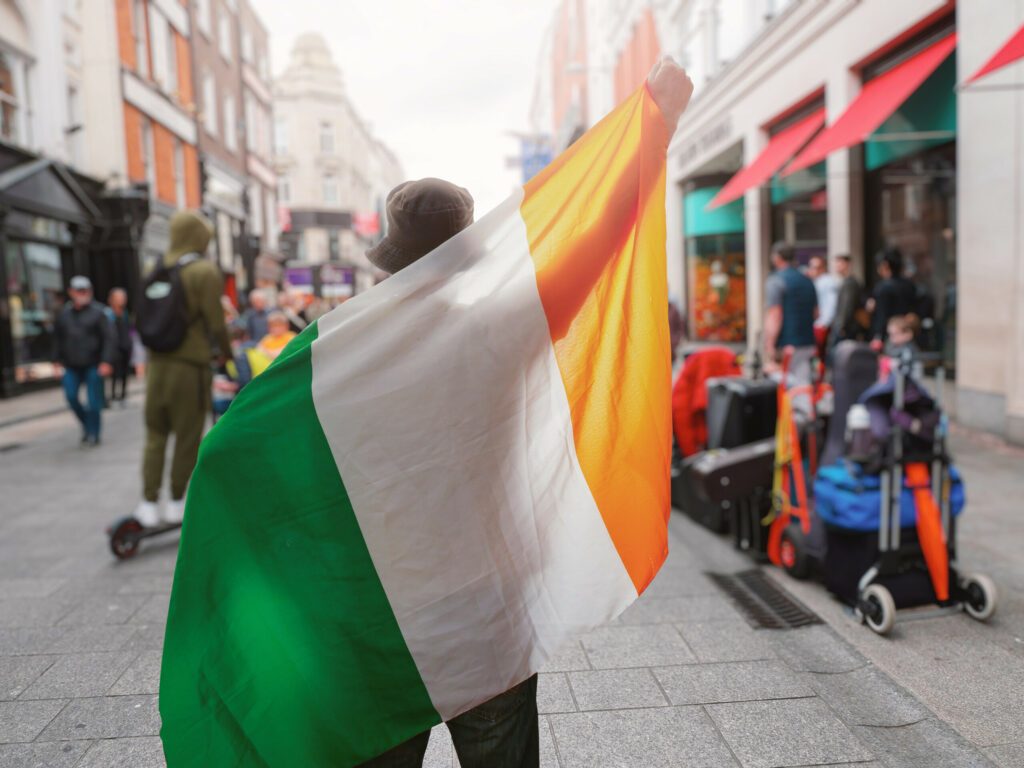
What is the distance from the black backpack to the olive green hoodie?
0.04 meters

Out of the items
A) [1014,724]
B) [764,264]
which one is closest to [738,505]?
[1014,724]

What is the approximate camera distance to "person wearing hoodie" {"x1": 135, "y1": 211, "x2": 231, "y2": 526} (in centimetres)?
510

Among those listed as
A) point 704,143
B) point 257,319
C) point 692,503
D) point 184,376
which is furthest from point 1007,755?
point 704,143

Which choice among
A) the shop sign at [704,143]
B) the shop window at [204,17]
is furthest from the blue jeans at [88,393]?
the shop window at [204,17]

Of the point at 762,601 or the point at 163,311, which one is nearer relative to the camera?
the point at 762,601

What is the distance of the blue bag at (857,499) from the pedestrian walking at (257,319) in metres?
7.18

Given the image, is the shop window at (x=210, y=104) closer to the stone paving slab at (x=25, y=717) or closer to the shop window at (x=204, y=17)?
the shop window at (x=204, y=17)

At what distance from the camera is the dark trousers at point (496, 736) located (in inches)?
72.7

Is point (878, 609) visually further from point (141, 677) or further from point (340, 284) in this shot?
point (340, 284)

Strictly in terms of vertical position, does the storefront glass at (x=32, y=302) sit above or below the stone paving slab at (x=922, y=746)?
above

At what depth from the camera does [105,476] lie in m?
7.71

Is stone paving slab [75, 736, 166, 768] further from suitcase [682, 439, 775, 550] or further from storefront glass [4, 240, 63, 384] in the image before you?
storefront glass [4, 240, 63, 384]

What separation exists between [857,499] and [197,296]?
152 inches

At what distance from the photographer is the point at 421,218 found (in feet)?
6.30
